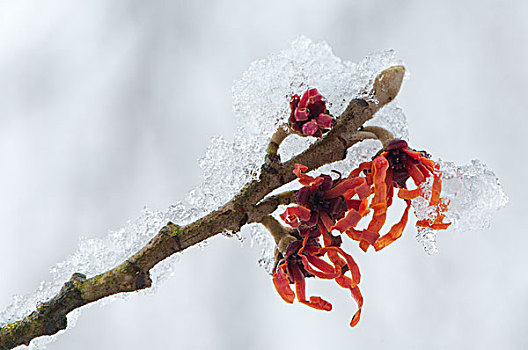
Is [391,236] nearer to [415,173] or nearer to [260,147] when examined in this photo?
[415,173]

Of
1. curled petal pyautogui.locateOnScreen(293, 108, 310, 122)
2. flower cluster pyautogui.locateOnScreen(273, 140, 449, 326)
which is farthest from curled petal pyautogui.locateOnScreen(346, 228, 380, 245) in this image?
curled petal pyautogui.locateOnScreen(293, 108, 310, 122)

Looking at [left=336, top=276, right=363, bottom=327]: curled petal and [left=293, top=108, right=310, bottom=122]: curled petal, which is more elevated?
[left=293, top=108, right=310, bottom=122]: curled petal

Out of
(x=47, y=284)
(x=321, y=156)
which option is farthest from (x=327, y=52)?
(x=47, y=284)

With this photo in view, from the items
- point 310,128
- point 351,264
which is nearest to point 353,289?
point 351,264

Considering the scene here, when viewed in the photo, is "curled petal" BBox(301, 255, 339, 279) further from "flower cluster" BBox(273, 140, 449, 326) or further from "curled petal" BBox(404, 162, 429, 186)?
"curled petal" BBox(404, 162, 429, 186)

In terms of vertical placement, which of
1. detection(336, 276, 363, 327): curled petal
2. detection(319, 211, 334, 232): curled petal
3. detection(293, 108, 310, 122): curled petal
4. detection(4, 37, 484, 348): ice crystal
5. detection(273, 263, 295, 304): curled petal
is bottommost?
detection(336, 276, 363, 327): curled petal

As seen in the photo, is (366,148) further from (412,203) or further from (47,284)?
(47,284)
